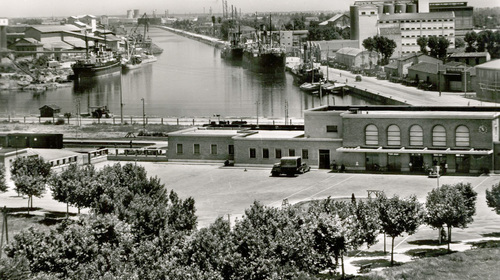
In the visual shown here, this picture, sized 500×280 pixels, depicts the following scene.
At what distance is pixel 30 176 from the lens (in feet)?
36.9

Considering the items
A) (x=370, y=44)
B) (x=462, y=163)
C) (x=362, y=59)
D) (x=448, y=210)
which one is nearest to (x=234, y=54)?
(x=370, y=44)

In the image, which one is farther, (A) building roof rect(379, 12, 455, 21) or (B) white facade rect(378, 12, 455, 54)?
(A) building roof rect(379, 12, 455, 21)

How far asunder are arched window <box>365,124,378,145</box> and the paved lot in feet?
2.43

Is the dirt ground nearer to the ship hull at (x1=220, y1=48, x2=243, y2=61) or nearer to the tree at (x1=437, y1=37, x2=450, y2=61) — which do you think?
the tree at (x1=437, y1=37, x2=450, y2=61)

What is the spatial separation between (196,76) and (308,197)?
32144 millimetres

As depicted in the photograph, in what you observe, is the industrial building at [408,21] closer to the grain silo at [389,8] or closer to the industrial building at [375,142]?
the grain silo at [389,8]

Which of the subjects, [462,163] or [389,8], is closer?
[462,163]

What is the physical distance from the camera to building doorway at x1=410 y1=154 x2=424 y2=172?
41.9 feet

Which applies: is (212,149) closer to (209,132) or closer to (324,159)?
(209,132)

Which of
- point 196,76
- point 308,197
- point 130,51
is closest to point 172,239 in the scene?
point 308,197

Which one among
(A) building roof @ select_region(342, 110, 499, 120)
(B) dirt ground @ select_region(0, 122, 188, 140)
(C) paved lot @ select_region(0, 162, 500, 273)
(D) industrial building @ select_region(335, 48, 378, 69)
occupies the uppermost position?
(D) industrial building @ select_region(335, 48, 378, 69)

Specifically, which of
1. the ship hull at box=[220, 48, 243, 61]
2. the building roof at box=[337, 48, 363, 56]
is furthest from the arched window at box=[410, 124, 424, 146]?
the ship hull at box=[220, 48, 243, 61]

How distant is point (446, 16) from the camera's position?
4238 cm

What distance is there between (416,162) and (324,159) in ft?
5.08
